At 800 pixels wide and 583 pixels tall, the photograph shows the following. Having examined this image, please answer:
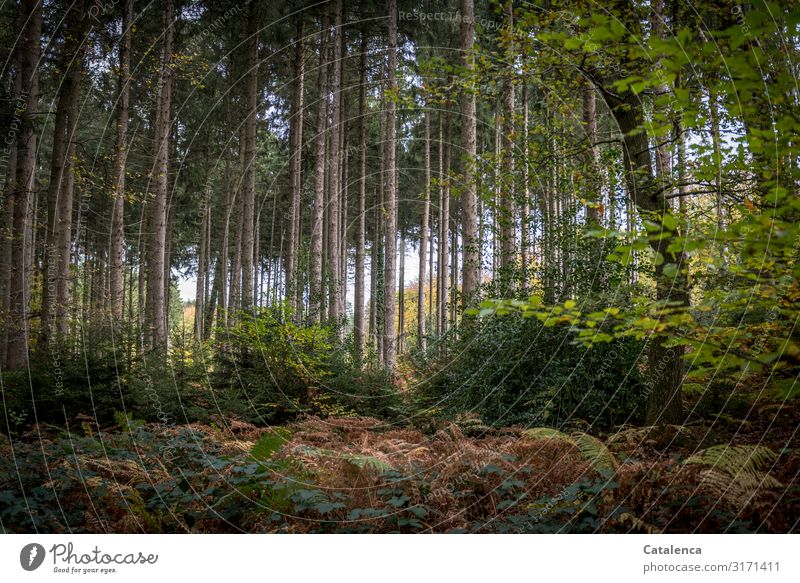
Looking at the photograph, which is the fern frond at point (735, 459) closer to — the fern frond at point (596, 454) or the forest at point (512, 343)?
the forest at point (512, 343)

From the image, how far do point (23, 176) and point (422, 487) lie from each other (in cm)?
1000

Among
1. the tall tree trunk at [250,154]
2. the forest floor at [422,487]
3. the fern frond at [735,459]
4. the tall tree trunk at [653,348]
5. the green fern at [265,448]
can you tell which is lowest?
the forest floor at [422,487]

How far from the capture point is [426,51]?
682 inches

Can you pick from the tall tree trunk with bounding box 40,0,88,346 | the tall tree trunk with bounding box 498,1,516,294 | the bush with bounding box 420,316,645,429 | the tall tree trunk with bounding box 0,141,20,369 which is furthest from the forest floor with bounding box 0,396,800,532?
the tall tree trunk with bounding box 40,0,88,346

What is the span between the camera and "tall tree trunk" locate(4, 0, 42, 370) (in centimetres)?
840

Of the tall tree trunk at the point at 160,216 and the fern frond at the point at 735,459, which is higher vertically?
the tall tree trunk at the point at 160,216

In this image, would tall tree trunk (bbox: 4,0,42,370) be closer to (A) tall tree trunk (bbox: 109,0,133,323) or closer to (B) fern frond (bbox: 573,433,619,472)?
(A) tall tree trunk (bbox: 109,0,133,323)

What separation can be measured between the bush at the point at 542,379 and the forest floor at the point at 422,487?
52.6 inches

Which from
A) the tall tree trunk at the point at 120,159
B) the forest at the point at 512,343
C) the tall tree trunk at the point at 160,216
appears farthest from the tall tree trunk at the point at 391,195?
the tall tree trunk at the point at 120,159

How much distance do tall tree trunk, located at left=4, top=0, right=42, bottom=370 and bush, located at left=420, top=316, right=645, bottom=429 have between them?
7.06 meters

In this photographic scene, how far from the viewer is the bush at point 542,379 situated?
6.95 meters

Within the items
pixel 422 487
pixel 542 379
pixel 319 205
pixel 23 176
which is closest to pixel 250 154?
pixel 319 205

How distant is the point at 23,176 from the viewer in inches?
385
